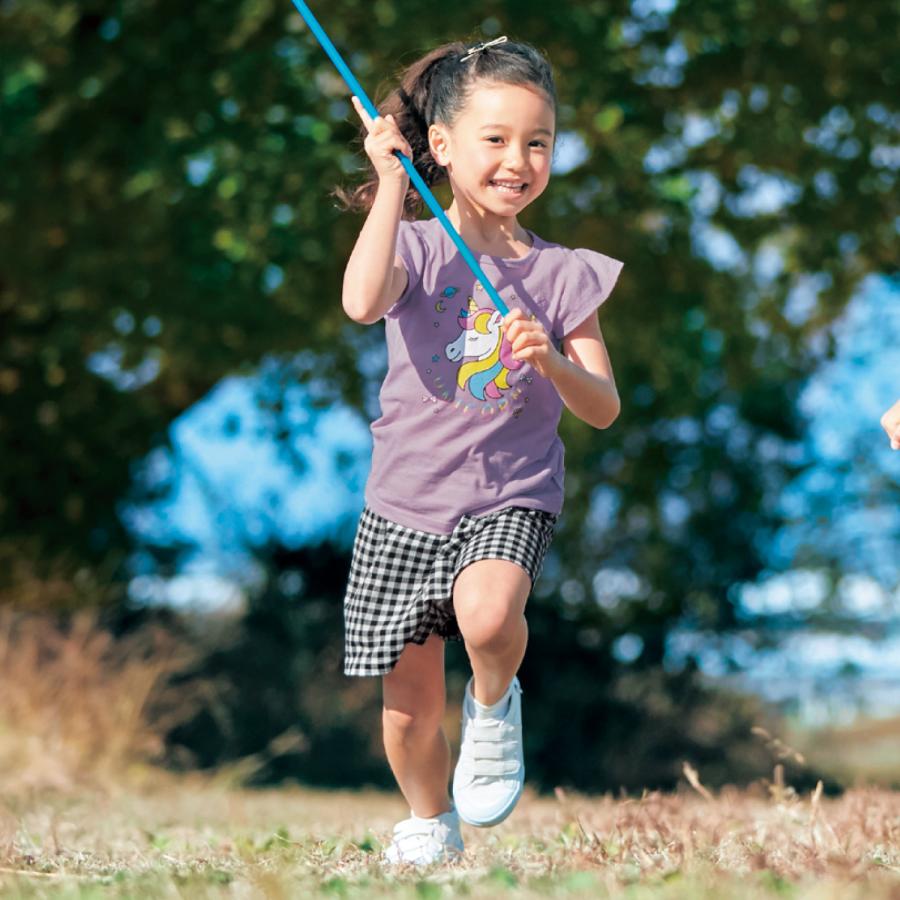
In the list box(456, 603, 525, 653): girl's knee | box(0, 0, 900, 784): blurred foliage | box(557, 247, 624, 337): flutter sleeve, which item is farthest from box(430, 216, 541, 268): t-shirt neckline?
box(0, 0, 900, 784): blurred foliage

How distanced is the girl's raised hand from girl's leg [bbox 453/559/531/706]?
0.94 m

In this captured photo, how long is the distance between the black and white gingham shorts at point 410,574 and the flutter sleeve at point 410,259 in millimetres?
538

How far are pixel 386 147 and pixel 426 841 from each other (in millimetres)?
1680

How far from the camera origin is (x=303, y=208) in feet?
30.9

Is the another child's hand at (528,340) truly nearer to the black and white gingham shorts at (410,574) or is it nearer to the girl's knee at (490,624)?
the black and white gingham shorts at (410,574)

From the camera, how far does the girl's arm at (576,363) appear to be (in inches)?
127

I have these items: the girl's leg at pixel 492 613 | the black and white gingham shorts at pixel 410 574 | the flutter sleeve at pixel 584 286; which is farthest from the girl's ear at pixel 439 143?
the girl's leg at pixel 492 613

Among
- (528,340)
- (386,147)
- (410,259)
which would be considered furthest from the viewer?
(410,259)

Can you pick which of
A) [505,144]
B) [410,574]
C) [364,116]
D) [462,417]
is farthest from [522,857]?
[364,116]

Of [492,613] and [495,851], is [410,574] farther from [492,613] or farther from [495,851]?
[495,851]

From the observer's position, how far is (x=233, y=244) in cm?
909

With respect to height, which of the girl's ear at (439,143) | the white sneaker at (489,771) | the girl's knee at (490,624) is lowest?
the white sneaker at (489,771)

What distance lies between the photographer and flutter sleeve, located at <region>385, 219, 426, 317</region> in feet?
11.8

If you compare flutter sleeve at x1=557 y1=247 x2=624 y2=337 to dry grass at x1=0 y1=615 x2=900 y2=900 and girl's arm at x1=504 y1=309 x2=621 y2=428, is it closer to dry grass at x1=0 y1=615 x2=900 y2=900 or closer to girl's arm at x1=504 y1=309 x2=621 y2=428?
girl's arm at x1=504 y1=309 x2=621 y2=428
